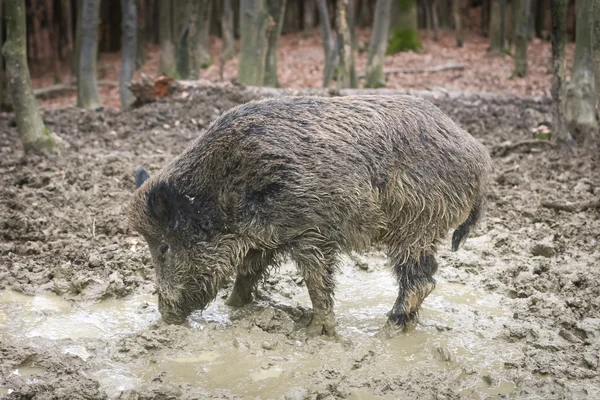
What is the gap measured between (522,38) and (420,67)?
9.14 feet

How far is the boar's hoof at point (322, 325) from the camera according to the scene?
521cm

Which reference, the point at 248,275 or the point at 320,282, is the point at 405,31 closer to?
the point at 248,275

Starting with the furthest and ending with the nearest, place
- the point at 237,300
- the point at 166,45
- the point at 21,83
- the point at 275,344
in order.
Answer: the point at 166,45
the point at 21,83
the point at 237,300
the point at 275,344

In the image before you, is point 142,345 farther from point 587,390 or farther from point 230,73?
point 230,73

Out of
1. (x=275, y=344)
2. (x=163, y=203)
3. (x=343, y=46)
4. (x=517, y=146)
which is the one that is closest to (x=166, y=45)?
(x=343, y=46)

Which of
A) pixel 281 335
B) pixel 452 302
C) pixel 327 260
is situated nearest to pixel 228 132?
pixel 327 260

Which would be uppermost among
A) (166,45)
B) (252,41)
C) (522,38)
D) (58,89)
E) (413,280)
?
(252,41)

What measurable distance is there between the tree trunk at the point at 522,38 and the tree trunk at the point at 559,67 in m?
8.16

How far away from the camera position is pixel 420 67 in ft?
64.4

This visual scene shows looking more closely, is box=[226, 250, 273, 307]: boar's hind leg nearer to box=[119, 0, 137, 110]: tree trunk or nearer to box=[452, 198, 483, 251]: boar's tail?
box=[452, 198, 483, 251]: boar's tail

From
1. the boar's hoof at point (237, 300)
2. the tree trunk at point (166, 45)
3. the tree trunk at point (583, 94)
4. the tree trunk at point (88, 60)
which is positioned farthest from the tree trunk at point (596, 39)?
the tree trunk at point (166, 45)

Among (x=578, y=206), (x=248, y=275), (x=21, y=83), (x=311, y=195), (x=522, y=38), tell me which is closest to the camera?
(x=311, y=195)

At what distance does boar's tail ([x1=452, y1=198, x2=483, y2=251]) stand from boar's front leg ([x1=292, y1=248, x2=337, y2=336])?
43.8 inches

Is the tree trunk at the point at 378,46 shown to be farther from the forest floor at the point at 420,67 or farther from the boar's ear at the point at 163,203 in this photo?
the boar's ear at the point at 163,203
